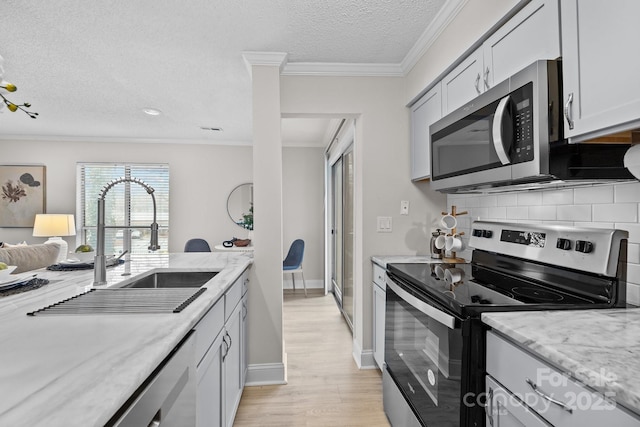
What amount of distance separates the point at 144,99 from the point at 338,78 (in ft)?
6.82

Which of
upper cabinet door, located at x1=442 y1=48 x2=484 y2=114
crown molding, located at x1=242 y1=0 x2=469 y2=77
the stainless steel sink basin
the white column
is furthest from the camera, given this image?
the white column

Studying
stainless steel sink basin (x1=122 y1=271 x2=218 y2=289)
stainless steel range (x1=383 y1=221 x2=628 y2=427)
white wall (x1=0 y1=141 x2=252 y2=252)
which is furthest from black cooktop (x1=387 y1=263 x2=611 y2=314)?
white wall (x1=0 y1=141 x2=252 y2=252)

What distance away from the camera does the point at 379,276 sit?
236 centimetres

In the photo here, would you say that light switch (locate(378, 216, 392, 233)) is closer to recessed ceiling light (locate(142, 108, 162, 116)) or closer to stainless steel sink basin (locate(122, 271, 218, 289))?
stainless steel sink basin (locate(122, 271, 218, 289))

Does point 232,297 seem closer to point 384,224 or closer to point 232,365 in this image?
point 232,365

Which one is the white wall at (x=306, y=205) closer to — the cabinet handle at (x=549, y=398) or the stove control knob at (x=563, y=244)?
the stove control knob at (x=563, y=244)

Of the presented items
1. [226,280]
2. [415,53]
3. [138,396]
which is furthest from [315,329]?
[138,396]

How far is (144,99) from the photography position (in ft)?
11.1

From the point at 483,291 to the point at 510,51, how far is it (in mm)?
1019

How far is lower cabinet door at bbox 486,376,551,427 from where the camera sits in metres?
0.88

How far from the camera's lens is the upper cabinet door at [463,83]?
1.67 m

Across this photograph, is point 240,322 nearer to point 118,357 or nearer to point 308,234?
point 118,357

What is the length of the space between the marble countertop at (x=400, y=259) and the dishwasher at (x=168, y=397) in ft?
4.79

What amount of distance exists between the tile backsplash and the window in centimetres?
475
